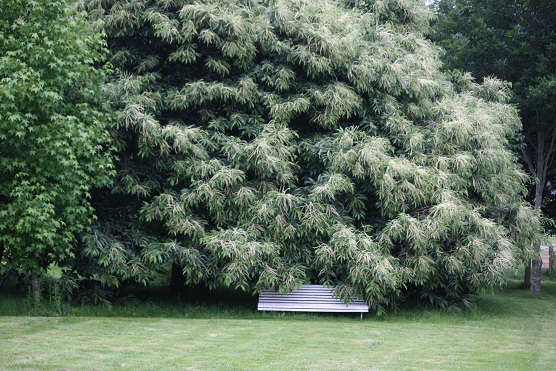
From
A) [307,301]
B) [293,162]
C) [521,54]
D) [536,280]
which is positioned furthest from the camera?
[536,280]

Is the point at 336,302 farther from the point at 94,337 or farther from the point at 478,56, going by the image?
the point at 478,56

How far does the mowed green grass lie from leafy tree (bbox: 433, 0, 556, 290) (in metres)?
5.90

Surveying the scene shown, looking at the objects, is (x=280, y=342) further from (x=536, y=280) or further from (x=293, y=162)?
(x=536, y=280)

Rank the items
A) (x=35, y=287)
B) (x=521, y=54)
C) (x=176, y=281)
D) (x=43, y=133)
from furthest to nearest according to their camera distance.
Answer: (x=521, y=54)
(x=176, y=281)
(x=35, y=287)
(x=43, y=133)

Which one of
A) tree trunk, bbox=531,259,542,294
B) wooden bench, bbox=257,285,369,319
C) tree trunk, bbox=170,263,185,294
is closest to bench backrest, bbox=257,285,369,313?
wooden bench, bbox=257,285,369,319

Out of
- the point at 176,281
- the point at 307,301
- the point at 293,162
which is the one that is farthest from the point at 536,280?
the point at 176,281

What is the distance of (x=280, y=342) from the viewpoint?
9508 mm

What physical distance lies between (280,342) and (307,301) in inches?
125

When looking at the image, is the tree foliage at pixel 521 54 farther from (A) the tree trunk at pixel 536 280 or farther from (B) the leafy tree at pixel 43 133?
(B) the leafy tree at pixel 43 133

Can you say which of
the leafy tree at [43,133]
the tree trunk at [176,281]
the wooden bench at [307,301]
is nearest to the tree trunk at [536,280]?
the wooden bench at [307,301]

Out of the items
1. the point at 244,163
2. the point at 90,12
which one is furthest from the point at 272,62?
the point at 90,12

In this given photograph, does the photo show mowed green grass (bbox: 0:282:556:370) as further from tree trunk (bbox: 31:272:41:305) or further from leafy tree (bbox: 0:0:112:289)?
leafy tree (bbox: 0:0:112:289)

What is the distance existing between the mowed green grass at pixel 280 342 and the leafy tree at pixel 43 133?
4.98 ft

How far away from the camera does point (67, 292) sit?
12555mm
